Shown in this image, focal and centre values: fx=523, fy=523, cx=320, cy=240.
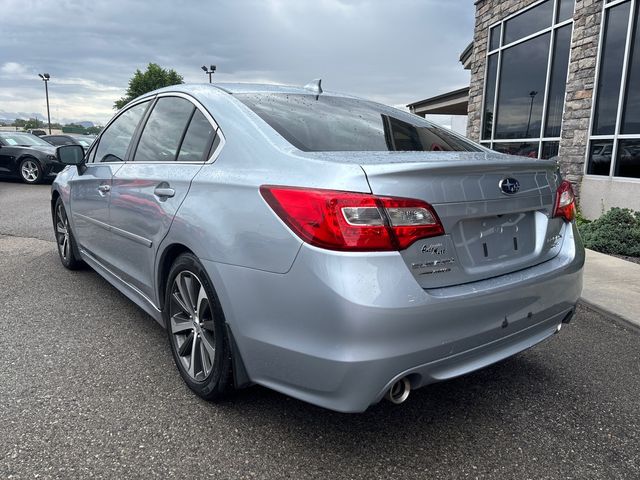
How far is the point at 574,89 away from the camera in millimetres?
8094

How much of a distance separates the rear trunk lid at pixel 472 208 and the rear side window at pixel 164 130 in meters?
1.31

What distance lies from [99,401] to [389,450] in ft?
4.78

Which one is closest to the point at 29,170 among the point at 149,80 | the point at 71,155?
the point at 71,155

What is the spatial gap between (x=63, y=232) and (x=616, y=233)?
6208 millimetres

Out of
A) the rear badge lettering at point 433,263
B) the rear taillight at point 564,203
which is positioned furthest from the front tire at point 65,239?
the rear taillight at point 564,203

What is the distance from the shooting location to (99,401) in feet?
8.60

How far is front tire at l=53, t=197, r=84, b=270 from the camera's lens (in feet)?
15.6

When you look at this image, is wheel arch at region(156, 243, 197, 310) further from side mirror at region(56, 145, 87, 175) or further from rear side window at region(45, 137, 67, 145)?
rear side window at region(45, 137, 67, 145)

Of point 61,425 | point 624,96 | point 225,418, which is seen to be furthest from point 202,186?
point 624,96

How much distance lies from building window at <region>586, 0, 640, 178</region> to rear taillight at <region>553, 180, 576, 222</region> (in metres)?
5.32

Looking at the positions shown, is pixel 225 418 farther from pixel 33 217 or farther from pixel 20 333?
pixel 33 217

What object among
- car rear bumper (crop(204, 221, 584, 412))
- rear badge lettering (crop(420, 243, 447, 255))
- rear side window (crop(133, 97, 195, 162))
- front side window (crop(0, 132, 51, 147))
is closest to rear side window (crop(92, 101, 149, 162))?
rear side window (crop(133, 97, 195, 162))

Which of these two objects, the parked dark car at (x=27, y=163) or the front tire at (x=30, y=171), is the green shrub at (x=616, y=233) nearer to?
the parked dark car at (x=27, y=163)

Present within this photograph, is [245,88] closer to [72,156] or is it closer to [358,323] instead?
[358,323]
